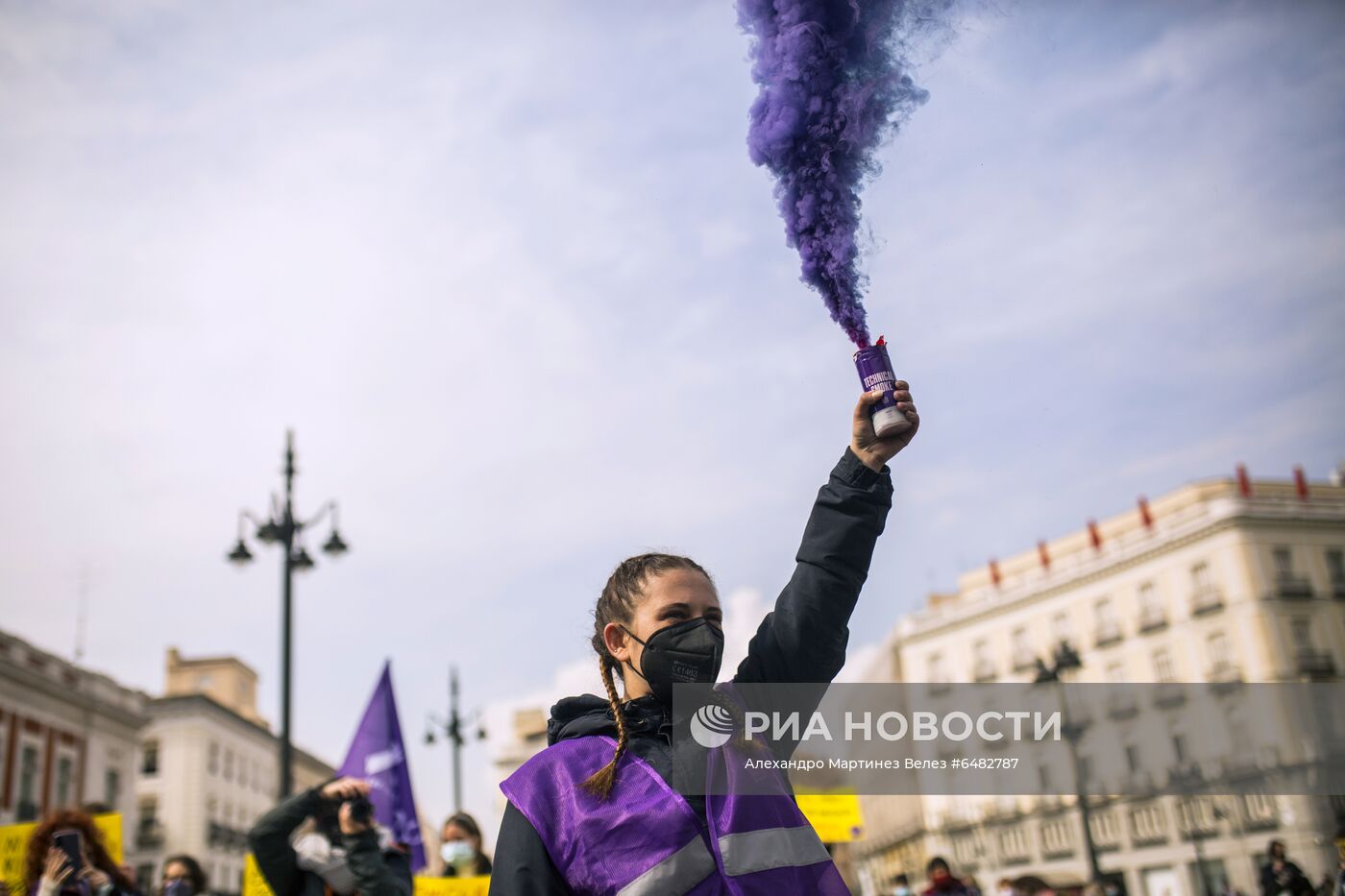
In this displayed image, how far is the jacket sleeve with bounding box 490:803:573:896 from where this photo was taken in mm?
2039

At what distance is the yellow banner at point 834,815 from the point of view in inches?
410

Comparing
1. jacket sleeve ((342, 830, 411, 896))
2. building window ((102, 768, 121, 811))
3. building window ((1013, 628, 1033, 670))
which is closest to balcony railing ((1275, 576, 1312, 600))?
building window ((1013, 628, 1033, 670))

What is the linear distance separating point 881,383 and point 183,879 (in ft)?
17.0

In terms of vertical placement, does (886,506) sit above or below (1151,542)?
below

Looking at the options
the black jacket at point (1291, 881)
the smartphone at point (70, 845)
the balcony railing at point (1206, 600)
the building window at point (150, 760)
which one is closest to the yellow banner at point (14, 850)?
the smartphone at point (70, 845)

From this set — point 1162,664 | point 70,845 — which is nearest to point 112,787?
point 70,845

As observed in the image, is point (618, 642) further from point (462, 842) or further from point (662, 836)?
point (462, 842)

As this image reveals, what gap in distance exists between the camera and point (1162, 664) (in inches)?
2073

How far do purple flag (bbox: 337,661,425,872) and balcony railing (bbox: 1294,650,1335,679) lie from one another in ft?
154

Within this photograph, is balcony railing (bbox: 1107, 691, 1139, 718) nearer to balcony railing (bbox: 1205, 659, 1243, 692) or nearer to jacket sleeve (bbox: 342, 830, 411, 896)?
balcony railing (bbox: 1205, 659, 1243, 692)

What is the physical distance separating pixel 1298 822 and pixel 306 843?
47.3m

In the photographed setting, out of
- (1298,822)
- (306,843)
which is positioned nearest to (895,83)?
(306,843)

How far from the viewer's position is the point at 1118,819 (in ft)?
176

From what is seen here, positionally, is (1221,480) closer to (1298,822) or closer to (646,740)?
(1298,822)
